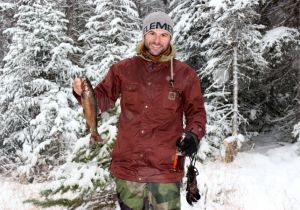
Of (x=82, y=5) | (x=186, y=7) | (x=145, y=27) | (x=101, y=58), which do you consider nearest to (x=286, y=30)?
(x=186, y=7)

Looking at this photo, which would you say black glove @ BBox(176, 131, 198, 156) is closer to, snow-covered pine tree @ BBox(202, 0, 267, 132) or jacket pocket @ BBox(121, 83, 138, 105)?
jacket pocket @ BBox(121, 83, 138, 105)

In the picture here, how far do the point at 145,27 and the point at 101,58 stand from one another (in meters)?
12.9

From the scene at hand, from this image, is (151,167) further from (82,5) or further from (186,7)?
(82,5)

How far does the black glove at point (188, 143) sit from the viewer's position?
3.91 metres

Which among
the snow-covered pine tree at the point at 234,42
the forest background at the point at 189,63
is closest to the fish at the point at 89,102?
the forest background at the point at 189,63

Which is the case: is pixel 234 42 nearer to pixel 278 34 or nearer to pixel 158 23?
pixel 278 34

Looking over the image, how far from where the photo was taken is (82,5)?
2269 centimetres

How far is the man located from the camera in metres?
4.09

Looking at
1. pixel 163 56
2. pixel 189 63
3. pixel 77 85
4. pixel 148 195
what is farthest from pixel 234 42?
pixel 77 85

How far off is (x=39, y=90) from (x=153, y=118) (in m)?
12.5

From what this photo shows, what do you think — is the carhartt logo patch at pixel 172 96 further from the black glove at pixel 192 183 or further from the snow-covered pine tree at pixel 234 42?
the snow-covered pine tree at pixel 234 42

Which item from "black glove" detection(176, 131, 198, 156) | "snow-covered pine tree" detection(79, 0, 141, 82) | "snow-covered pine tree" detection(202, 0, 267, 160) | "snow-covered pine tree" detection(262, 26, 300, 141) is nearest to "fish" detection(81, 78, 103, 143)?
"black glove" detection(176, 131, 198, 156)

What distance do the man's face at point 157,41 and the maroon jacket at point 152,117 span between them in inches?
4.9

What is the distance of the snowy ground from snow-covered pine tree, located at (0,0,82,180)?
2978 mm
